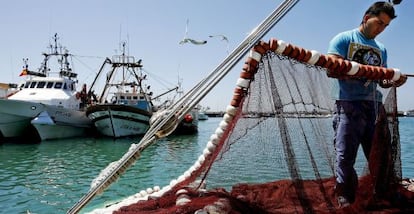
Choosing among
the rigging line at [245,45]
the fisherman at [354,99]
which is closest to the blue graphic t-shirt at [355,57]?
the fisherman at [354,99]

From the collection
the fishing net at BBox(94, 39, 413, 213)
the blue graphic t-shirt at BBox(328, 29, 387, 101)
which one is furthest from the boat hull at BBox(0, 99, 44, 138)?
the blue graphic t-shirt at BBox(328, 29, 387, 101)

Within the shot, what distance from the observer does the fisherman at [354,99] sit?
316cm

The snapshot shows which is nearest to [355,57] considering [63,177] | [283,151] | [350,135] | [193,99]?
[350,135]

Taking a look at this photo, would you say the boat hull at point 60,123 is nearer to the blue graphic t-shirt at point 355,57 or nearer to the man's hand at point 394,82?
the blue graphic t-shirt at point 355,57

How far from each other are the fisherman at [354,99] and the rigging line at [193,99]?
638 millimetres

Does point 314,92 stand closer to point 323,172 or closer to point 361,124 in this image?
point 361,124

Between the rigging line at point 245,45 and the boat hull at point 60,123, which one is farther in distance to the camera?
the boat hull at point 60,123

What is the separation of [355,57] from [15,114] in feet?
76.9

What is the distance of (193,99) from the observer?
304 cm

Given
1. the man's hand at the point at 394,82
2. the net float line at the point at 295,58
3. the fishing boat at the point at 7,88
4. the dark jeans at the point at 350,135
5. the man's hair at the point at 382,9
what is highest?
the man's hair at the point at 382,9

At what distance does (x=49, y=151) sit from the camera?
58.0 ft

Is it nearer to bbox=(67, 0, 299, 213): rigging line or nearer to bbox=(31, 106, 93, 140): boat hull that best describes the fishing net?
bbox=(67, 0, 299, 213): rigging line

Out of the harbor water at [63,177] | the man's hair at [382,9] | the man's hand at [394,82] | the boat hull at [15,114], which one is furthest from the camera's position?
the boat hull at [15,114]

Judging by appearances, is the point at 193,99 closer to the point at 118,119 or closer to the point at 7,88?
the point at 118,119
